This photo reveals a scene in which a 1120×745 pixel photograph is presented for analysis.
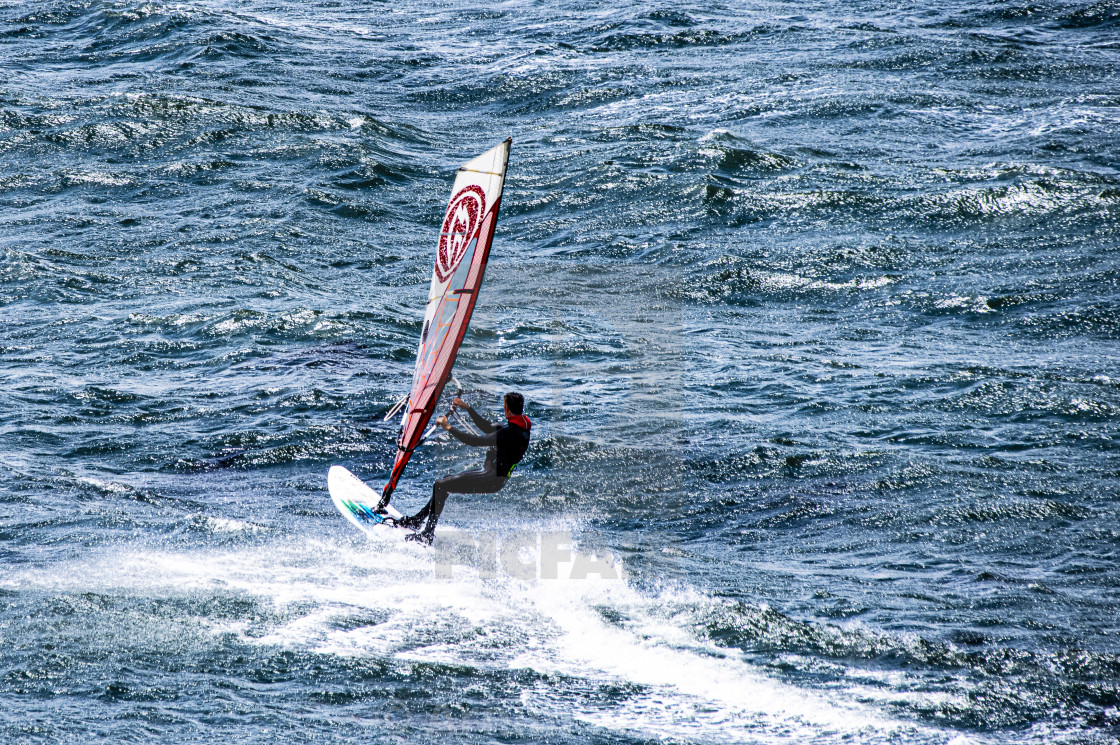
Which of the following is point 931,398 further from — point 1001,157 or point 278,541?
point 1001,157

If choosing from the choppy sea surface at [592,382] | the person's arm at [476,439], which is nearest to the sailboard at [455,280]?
the person's arm at [476,439]

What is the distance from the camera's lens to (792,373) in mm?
16422

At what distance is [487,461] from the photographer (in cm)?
1074

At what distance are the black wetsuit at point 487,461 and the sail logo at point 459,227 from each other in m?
1.48

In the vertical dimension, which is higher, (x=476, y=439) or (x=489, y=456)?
(x=476, y=439)

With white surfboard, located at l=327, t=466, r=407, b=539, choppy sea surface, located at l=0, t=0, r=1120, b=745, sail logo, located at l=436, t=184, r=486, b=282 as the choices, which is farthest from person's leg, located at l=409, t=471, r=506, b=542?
sail logo, located at l=436, t=184, r=486, b=282

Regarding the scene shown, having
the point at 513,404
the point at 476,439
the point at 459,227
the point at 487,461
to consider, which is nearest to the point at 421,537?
the point at 487,461

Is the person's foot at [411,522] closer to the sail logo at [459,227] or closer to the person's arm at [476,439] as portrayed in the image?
the person's arm at [476,439]

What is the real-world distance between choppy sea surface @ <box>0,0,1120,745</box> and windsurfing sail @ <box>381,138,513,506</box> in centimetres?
193

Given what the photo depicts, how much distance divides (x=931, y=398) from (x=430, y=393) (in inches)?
324

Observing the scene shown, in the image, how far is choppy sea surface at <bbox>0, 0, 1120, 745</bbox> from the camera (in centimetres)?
952

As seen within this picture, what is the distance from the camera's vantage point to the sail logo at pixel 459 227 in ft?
33.4

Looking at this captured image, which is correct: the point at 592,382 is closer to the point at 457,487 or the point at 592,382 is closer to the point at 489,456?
the point at 457,487

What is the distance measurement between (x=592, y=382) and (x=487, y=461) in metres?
5.89
